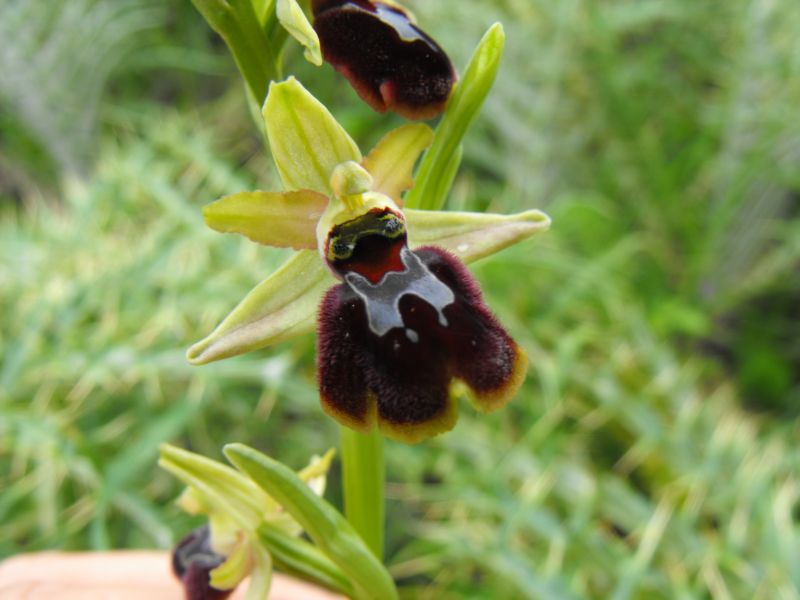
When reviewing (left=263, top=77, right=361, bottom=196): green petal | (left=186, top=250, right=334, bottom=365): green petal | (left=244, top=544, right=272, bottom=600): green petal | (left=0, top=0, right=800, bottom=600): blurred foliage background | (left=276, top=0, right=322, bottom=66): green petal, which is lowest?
(left=0, top=0, right=800, bottom=600): blurred foliage background

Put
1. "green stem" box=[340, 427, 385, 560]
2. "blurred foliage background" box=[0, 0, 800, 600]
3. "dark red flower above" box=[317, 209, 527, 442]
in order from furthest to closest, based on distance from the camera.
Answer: "blurred foliage background" box=[0, 0, 800, 600], "green stem" box=[340, 427, 385, 560], "dark red flower above" box=[317, 209, 527, 442]

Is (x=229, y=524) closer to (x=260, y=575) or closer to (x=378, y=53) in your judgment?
(x=260, y=575)

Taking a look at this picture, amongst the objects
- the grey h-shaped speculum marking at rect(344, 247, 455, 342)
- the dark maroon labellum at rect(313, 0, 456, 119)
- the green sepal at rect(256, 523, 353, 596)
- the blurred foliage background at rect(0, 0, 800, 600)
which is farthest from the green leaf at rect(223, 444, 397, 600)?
the blurred foliage background at rect(0, 0, 800, 600)

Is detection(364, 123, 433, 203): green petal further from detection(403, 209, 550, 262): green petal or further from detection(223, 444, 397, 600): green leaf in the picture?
detection(223, 444, 397, 600): green leaf

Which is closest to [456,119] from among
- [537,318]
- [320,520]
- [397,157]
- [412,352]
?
[397,157]

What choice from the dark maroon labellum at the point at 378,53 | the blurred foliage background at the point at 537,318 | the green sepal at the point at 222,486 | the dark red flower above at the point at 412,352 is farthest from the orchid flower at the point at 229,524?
the blurred foliage background at the point at 537,318

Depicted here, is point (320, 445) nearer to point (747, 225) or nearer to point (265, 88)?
point (265, 88)
